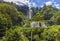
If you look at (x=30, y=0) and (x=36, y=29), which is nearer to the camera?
(x=36, y=29)

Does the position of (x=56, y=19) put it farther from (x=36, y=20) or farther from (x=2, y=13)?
(x=2, y=13)

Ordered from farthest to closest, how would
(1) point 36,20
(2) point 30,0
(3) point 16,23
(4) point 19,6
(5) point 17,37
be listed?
(4) point 19,6, (2) point 30,0, (3) point 16,23, (1) point 36,20, (5) point 17,37

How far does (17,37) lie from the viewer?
6.92m

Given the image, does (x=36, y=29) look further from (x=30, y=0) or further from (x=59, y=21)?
(x=30, y=0)

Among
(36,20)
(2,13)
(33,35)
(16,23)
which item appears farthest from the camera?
(16,23)

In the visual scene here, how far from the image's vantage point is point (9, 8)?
1106 centimetres

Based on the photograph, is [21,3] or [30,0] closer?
[30,0]

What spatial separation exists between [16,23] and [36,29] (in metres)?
3.01

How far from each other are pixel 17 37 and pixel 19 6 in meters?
10.4

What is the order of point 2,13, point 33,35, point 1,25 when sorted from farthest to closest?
point 2,13, point 1,25, point 33,35

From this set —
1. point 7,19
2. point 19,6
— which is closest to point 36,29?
point 7,19

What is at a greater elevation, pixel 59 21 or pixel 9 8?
pixel 9 8

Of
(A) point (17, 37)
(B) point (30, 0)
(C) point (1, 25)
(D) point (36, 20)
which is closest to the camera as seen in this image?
(A) point (17, 37)

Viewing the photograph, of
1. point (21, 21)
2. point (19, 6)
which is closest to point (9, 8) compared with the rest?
point (21, 21)
